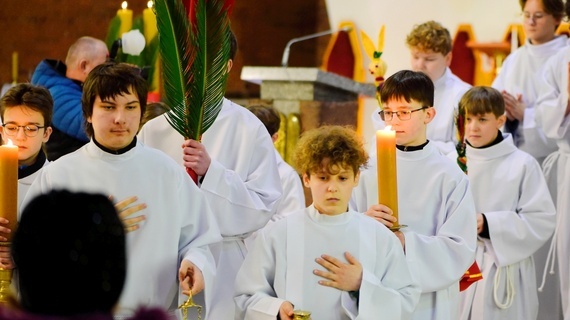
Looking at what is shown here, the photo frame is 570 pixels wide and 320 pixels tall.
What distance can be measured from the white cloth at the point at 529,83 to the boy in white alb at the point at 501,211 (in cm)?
103

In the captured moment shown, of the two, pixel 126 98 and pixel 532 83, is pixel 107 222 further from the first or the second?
pixel 532 83

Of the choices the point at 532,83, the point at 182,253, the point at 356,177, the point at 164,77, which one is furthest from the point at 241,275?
the point at 532,83

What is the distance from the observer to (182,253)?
441cm

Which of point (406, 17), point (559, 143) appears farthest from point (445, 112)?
point (406, 17)

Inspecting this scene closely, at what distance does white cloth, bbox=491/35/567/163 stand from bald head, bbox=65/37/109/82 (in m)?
2.76

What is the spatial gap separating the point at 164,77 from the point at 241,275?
40.8 inches

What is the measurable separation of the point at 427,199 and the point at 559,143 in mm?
2366

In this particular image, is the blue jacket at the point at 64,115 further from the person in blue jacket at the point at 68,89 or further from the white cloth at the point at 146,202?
the white cloth at the point at 146,202

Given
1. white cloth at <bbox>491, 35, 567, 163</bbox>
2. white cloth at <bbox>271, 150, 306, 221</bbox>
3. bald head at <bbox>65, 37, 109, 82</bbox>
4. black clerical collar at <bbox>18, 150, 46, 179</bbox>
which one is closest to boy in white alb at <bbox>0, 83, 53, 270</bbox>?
black clerical collar at <bbox>18, 150, 46, 179</bbox>

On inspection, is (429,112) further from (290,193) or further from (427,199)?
(290,193)

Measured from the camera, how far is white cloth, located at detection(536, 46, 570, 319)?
263 inches

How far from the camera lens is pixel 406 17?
12.0m

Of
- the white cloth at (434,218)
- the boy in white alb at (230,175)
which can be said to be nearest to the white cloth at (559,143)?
the white cloth at (434,218)

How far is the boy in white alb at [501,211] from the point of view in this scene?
588 cm
